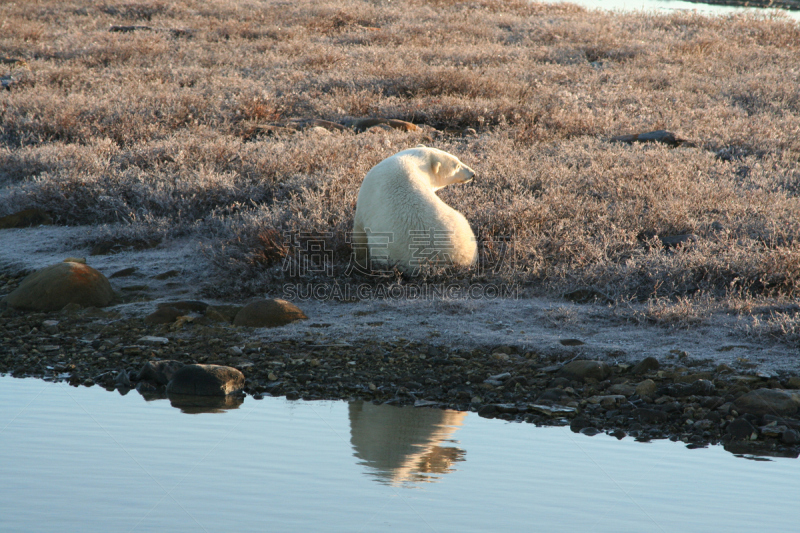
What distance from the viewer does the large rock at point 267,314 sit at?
18.4 feet

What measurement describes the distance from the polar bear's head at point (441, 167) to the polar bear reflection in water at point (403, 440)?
2.92 m

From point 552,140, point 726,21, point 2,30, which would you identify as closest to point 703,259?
point 552,140

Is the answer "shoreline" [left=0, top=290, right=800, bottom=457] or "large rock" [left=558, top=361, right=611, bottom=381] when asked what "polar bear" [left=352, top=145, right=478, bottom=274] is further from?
"large rock" [left=558, top=361, right=611, bottom=381]

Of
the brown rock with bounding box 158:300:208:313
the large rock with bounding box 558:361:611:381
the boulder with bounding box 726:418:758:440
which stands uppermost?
the boulder with bounding box 726:418:758:440

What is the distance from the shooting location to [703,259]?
20.1 feet

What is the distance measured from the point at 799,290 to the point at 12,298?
633 centimetres

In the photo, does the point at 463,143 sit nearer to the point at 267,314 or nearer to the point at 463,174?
the point at 463,174

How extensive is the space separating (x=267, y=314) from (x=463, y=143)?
555cm

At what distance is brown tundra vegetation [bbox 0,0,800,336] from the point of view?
6449 mm

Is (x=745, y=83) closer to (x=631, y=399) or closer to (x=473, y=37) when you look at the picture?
(x=473, y=37)

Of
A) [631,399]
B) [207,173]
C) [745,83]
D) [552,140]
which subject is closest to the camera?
[631,399]

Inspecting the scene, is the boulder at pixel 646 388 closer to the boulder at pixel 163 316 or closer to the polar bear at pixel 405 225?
the polar bear at pixel 405 225

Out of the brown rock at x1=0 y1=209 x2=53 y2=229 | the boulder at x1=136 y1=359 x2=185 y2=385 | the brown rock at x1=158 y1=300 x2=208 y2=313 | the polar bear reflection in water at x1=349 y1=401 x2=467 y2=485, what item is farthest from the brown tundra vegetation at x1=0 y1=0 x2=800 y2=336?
the polar bear reflection in water at x1=349 y1=401 x2=467 y2=485

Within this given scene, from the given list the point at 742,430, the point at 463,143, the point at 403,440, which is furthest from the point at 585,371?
the point at 463,143
